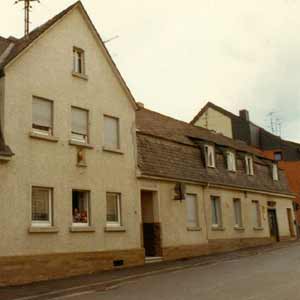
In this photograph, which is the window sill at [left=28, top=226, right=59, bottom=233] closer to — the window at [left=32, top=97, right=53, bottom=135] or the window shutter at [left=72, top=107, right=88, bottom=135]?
the window at [left=32, top=97, right=53, bottom=135]

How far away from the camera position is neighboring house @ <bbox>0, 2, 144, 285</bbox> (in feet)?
55.8

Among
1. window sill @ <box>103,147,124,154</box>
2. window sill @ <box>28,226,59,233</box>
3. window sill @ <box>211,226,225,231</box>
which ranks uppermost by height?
window sill @ <box>103,147,124,154</box>

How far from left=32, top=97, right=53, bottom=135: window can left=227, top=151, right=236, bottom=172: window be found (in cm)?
1486

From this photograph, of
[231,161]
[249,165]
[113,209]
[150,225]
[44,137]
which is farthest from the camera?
[249,165]

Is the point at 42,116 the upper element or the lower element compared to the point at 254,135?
lower

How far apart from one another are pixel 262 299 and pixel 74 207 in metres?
10.1

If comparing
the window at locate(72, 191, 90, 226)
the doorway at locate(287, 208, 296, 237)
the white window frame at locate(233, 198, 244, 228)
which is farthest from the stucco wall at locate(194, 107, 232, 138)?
the window at locate(72, 191, 90, 226)

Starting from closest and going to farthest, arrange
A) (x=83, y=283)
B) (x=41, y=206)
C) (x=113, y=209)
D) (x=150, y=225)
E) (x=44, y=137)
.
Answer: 1. (x=83, y=283)
2. (x=41, y=206)
3. (x=44, y=137)
4. (x=113, y=209)
5. (x=150, y=225)

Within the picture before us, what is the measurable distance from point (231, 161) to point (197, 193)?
604 centimetres

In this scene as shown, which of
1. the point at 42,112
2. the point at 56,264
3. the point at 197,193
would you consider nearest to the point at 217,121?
the point at 197,193

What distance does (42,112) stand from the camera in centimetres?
1870

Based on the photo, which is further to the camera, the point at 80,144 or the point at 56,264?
the point at 80,144

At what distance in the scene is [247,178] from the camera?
3306 centimetres

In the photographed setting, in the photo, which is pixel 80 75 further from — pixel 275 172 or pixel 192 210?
pixel 275 172
